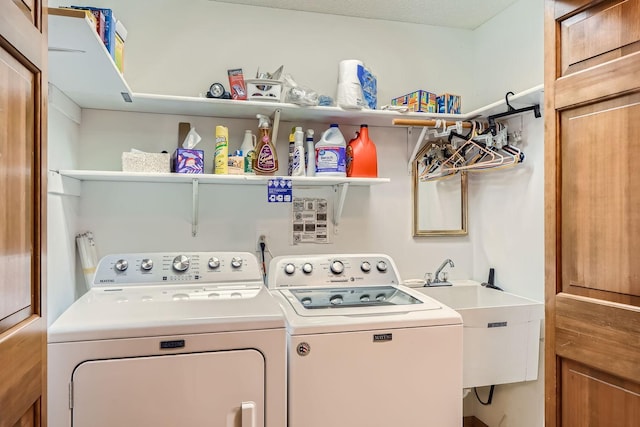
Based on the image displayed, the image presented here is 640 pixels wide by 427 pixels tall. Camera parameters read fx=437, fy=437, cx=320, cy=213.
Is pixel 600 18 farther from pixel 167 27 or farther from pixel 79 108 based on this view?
pixel 79 108

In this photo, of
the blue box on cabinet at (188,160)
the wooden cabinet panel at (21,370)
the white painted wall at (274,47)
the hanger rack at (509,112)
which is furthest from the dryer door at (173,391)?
the hanger rack at (509,112)

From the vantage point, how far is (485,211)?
9.00 ft

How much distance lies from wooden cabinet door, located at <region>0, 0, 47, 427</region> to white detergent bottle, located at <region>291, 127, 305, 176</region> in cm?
144

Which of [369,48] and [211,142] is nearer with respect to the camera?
[211,142]

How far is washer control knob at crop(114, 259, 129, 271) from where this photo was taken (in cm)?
203

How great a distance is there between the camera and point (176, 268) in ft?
6.90

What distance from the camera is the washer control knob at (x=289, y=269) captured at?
2.23 meters

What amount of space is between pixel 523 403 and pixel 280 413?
1.53 m

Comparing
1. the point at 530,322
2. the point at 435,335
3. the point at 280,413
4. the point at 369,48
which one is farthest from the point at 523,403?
the point at 369,48

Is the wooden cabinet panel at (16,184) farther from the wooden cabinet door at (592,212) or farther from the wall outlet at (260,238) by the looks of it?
the wall outlet at (260,238)

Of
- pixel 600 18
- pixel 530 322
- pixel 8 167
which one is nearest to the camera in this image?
pixel 8 167

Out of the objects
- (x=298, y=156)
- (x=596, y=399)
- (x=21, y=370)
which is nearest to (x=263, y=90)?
(x=298, y=156)

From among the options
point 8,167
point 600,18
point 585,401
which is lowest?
point 585,401

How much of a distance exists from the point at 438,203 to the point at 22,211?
2.33m
